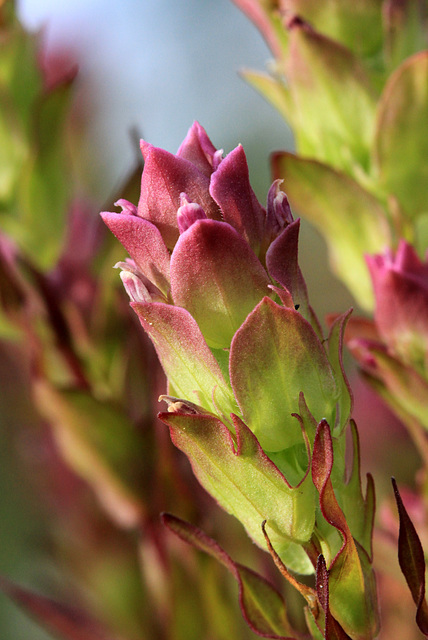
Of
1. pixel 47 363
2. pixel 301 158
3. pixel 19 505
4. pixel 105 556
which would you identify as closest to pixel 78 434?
pixel 47 363

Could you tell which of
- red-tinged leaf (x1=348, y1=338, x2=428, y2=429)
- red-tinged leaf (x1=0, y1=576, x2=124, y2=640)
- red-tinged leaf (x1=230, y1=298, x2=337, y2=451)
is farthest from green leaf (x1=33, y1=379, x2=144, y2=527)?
red-tinged leaf (x1=230, y1=298, x2=337, y2=451)

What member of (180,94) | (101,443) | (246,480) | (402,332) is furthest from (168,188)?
(180,94)

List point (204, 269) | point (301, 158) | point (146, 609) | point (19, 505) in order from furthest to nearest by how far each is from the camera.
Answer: point (19, 505) → point (146, 609) → point (301, 158) → point (204, 269)

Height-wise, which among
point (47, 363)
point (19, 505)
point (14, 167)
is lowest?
point (19, 505)

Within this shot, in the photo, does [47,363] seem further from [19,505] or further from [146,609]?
[19,505]

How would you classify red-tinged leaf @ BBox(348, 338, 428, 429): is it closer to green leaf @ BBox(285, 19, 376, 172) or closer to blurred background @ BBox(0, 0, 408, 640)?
green leaf @ BBox(285, 19, 376, 172)

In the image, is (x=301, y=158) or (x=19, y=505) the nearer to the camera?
(x=301, y=158)

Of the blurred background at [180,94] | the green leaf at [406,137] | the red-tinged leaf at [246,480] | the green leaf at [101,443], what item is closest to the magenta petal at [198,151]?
the red-tinged leaf at [246,480]
